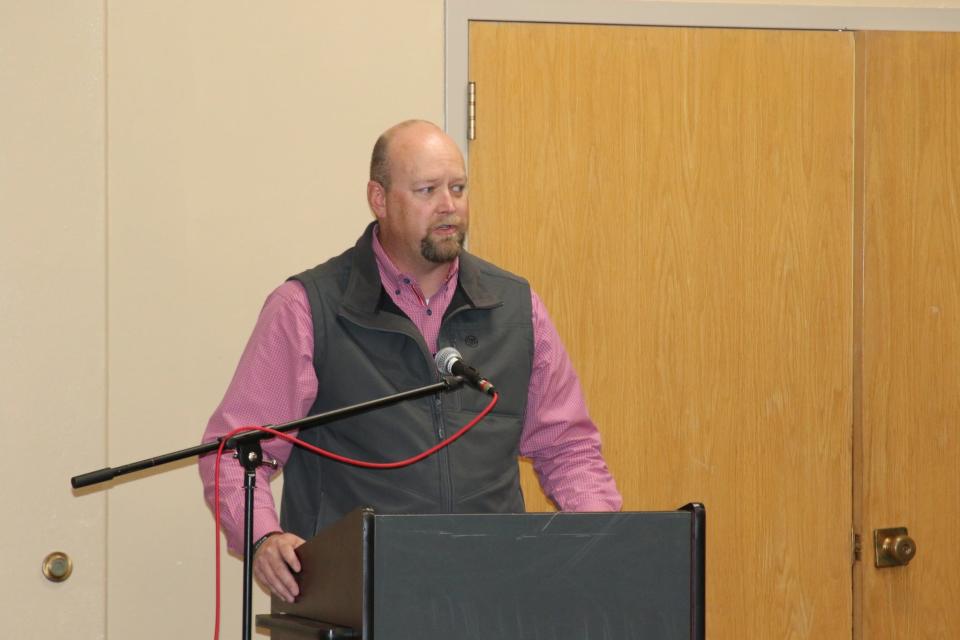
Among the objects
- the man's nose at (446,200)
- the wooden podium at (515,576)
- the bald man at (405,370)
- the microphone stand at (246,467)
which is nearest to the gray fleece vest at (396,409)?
the bald man at (405,370)

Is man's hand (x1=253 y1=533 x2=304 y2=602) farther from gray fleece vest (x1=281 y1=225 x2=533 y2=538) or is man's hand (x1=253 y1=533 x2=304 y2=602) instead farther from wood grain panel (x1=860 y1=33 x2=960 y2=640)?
wood grain panel (x1=860 y1=33 x2=960 y2=640)

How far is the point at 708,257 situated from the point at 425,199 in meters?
0.90

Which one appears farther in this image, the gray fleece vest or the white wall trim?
the white wall trim

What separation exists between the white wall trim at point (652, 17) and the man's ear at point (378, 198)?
401 millimetres

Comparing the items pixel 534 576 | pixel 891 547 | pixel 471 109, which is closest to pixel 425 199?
pixel 471 109

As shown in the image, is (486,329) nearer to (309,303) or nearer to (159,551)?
(309,303)

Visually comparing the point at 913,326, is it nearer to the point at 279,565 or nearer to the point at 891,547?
the point at 891,547

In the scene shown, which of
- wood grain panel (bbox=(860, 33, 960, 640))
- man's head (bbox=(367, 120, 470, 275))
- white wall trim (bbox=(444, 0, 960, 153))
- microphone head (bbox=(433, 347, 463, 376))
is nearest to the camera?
microphone head (bbox=(433, 347, 463, 376))

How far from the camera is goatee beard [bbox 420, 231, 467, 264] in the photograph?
2.47 m

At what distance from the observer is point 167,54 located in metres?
2.80

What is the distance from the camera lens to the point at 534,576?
1607 mm

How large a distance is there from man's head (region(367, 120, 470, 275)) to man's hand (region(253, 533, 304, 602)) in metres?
0.67

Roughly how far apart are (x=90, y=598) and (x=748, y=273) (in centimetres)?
171

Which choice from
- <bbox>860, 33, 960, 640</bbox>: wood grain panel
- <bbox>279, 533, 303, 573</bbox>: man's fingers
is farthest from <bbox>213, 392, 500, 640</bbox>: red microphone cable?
<bbox>860, 33, 960, 640</bbox>: wood grain panel
